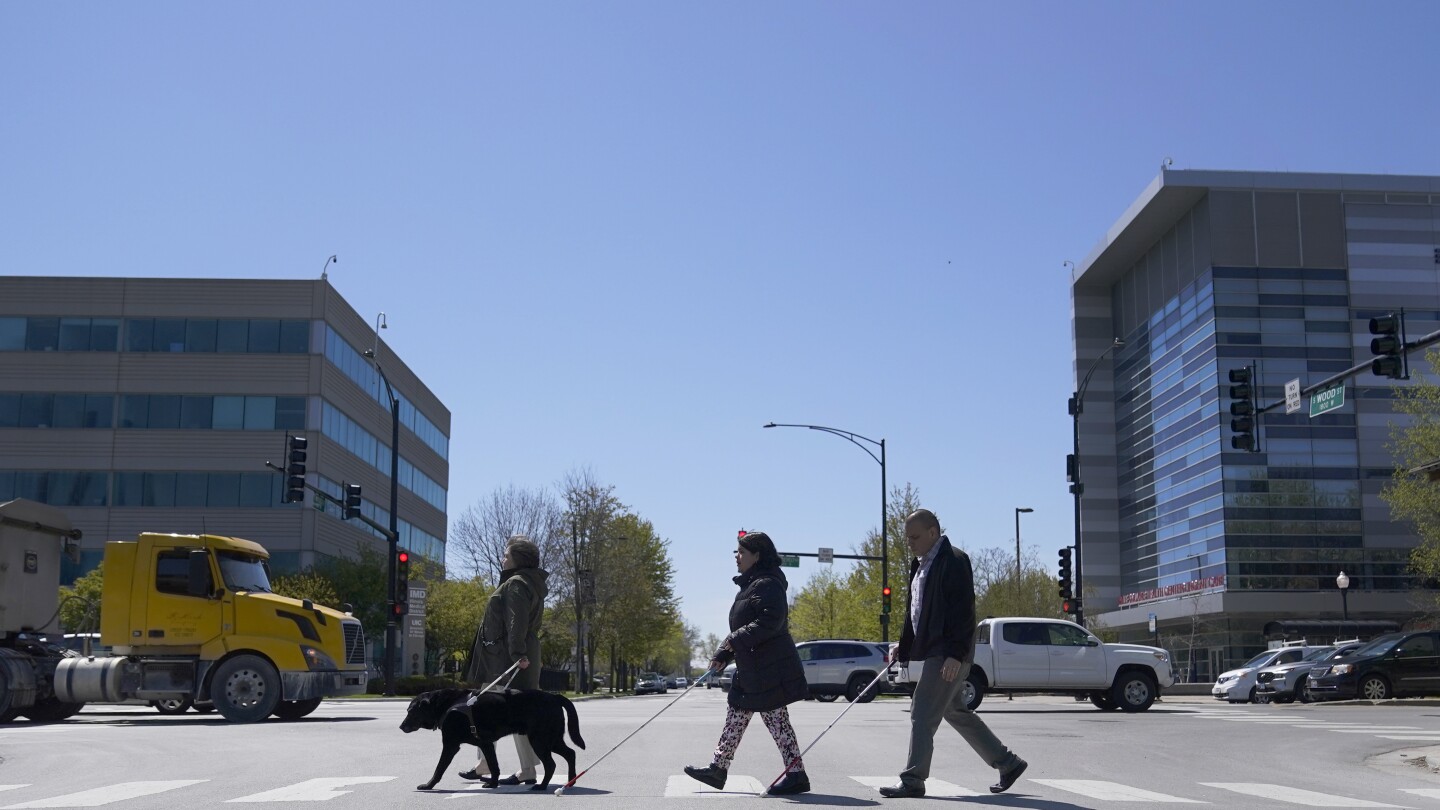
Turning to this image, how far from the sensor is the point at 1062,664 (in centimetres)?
2759

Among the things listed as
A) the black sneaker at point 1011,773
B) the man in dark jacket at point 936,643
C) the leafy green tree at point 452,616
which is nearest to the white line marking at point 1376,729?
the black sneaker at point 1011,773

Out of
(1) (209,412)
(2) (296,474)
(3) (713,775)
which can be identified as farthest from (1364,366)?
(1) (209,412)

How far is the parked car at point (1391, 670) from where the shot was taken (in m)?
30.5

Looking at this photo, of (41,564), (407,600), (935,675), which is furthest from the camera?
(407,600)

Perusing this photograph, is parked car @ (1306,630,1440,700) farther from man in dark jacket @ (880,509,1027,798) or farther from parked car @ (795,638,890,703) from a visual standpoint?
man in dark jacket @ (880,509,1027,798)

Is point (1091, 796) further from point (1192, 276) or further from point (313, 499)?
point (1192, 276)

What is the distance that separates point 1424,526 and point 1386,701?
19.7 m

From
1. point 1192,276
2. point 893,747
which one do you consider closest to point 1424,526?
point 1192,276

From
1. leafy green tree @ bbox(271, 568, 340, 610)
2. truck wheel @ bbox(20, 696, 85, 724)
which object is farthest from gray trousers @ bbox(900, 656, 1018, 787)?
leafy green tree @ bbox(271, 568, 340, 610)

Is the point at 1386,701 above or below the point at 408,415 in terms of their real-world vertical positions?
below

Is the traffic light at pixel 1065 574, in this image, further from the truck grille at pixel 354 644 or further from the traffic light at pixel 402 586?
the truck grille at pixel 354 644

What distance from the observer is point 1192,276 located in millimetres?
78625

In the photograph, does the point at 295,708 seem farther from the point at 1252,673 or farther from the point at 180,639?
the point at 1252,673

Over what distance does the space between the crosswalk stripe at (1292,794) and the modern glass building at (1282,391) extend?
62.9 m
